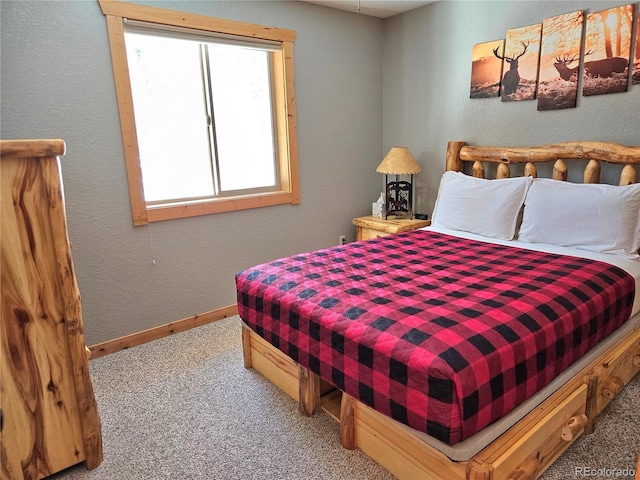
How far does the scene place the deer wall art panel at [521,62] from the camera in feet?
9.01

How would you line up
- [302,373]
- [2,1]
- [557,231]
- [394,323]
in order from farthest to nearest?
[557,231], [2,1], [302,373], [394,323]

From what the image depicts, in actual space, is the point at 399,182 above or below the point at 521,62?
below

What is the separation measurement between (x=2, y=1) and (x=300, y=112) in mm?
1926

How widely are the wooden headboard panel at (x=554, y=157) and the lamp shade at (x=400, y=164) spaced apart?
0.94 ft

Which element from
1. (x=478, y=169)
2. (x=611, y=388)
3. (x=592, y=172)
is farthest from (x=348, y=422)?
(x=478, y=169)

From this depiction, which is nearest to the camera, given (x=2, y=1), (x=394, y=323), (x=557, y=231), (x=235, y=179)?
(x=394, y=323)

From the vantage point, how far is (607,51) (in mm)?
2426

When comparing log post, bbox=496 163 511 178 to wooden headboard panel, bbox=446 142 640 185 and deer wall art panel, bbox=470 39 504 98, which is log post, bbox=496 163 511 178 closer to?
wooden headboard panel, bbox=446 142 640 185

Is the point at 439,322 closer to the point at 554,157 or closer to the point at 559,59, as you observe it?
the point at 554,157

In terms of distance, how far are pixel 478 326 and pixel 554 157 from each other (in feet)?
5.84

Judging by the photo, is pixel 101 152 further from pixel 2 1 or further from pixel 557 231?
pixel 557 231

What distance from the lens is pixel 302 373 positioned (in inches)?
74.5

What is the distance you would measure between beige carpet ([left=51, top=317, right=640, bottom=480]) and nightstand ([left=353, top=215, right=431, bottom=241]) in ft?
5.31

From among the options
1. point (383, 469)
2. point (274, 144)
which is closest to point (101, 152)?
point (274, 144)
